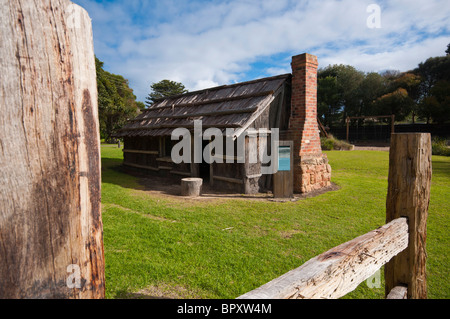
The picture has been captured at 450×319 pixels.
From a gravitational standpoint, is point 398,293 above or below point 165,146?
below

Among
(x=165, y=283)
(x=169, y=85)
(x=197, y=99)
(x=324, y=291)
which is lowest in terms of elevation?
(x=165, y=283)

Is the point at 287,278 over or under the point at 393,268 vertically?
over

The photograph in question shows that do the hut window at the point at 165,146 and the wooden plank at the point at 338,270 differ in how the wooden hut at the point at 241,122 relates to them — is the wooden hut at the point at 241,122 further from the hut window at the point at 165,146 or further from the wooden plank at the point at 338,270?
the wooden plank at the point at 338,270

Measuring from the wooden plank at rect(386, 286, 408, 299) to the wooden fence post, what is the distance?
3.0 inches

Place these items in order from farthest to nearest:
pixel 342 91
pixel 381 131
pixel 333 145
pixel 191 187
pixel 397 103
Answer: pixel 342 91
pixel 397 103
pixel 381 131
pixel 333 145
pixel 191 187

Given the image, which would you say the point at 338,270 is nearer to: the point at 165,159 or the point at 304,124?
the point at 304,124

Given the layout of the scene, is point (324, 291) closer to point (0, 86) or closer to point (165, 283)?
point (0, 86)

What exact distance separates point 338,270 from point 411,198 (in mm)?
1467

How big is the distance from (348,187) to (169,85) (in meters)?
66.7

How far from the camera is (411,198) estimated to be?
262cm

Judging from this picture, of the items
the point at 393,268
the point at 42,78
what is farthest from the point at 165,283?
the point at 42,78

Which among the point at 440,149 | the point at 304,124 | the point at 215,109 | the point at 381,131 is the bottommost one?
the point at 440,149

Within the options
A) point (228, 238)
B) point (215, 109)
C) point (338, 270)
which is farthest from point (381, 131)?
point (338, 270)

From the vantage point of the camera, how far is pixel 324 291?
1.67 meters
